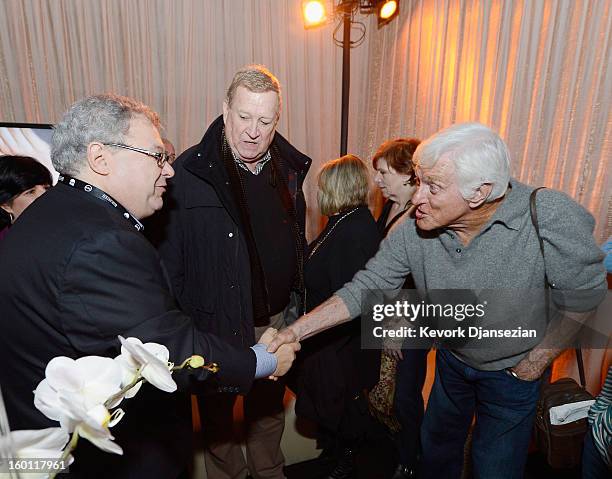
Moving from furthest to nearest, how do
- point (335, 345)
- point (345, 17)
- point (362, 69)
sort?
1. point (362, 69)
2. point (345, 17)
3. point (335, 345)

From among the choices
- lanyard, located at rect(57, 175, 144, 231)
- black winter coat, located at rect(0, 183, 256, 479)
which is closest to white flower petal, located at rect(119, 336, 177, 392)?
black winter coat, located at rect(0, 183, 256, 479)

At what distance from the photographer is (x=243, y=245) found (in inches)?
79.0


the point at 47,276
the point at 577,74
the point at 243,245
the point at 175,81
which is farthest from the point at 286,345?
the point at 175,81

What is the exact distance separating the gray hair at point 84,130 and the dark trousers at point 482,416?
1.57 m

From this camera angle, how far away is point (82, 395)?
620 millimetres

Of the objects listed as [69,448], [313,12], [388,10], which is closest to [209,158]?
[69,448]

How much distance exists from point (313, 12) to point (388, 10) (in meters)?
0.74

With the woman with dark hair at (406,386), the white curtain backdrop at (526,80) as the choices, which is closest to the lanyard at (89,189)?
the woman with dark hair at (406,386)

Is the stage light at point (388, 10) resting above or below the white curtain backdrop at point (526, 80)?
above

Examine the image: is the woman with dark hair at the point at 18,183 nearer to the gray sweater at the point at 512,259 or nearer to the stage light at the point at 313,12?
the gray sweater at the point at 512,259

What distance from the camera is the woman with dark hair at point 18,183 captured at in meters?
2.19

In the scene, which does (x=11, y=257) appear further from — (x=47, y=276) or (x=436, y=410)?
(x=436, y=410)

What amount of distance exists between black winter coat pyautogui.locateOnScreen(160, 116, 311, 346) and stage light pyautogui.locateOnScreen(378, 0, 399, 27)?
3184 mm

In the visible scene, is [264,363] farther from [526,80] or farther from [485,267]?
[526,80]
